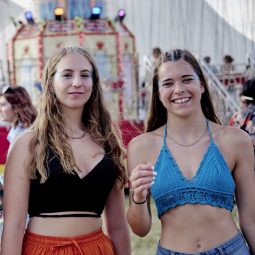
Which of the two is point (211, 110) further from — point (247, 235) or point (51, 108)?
point (51, 108)

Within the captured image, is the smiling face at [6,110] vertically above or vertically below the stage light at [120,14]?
below

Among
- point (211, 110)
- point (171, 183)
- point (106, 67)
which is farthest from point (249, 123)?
point (106, 67)

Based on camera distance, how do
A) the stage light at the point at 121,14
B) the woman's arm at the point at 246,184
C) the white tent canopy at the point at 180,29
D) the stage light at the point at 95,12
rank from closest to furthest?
1. the woman's arm at the point at 246,184
2. the stage light at the point at 95,12
3. the stage light at the point at 121,14
4. the white tent canopy at the point at 180,29

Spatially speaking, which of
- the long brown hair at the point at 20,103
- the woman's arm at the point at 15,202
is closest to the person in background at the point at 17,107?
the long brown hair at the point at 20,103

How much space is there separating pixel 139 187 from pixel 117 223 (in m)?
0.56

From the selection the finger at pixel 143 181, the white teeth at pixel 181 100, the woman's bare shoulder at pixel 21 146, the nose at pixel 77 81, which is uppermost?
the nose at pixel 77 81

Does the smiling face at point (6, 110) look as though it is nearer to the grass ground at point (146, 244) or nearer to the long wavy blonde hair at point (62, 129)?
the grass ground at point (146, 244)

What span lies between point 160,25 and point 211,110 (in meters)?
14.4

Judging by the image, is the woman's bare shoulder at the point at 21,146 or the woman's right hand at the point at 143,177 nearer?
the woman's right hand at the point at 143,177

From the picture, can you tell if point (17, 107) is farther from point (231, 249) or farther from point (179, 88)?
point (231, 249)

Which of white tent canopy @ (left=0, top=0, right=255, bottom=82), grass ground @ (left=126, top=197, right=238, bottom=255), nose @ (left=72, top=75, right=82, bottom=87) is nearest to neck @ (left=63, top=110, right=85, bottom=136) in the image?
nose @ (left=72, top=75, right=82, bottom=87)

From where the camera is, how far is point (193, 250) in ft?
7.13

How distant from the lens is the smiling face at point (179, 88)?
7.61 ft

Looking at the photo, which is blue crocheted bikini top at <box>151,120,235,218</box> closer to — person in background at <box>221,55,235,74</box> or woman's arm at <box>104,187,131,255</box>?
woman's arm at <box>104,187,131,255</box>
